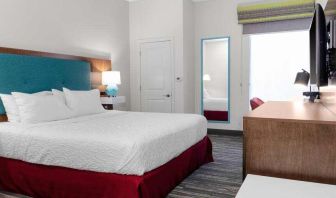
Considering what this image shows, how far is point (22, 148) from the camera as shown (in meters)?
2.41

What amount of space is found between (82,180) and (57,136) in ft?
1.50

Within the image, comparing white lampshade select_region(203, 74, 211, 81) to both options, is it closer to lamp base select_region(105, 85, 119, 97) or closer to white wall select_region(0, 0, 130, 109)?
white wall select_region(0, 0, 130, 109)

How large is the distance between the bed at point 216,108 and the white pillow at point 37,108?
322 cm

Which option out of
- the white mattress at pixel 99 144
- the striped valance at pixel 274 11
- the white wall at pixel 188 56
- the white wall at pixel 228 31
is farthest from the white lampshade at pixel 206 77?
the white mattress at pixel 99 144

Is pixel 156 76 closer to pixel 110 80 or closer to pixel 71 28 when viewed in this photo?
pixel 110 80

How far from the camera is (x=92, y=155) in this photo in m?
2.07

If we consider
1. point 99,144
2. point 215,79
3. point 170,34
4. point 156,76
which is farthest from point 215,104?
point 99,144

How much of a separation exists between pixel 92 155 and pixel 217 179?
4.99ft

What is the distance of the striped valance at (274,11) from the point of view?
14.6ft

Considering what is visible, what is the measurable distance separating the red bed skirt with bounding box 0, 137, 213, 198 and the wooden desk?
2.74ft

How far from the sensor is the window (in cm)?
469

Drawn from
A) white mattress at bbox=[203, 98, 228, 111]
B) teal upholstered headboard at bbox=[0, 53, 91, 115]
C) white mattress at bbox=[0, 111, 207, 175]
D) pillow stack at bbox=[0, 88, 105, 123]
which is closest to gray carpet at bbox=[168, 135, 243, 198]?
white mattress at bbox=[0, 111, 207, 175]

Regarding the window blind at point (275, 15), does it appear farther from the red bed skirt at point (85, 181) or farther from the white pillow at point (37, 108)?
the white pillow at point (37, 108)

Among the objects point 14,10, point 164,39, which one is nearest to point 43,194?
point 14,10
